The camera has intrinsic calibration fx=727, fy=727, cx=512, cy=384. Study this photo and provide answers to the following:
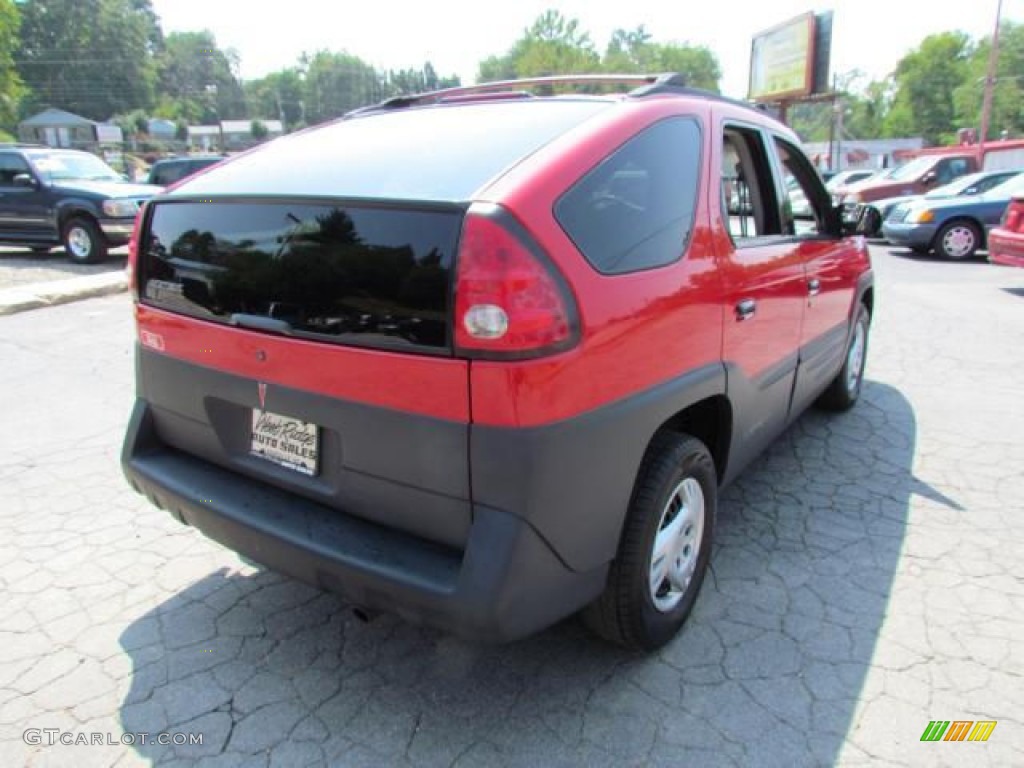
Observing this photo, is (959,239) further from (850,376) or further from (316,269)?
(316,269)

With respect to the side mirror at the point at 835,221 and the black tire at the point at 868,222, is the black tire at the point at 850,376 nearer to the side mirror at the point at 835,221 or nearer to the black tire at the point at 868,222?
the black tire at the point at 868,222

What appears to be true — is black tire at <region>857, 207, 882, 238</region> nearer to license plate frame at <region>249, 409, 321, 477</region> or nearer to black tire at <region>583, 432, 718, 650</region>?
black tire at <region>583, 432, 718, 650</region>

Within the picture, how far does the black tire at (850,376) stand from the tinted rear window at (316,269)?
3496 millimetres

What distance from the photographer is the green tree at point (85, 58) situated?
302ft

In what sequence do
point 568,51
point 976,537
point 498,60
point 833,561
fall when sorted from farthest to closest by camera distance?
1. point 498,60
2. point 568,51
3. point 976,537
4. point 833,561

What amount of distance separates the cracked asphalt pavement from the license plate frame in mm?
736

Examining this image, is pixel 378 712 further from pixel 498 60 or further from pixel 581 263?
pixel 498 60

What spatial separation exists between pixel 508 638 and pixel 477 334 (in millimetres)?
794

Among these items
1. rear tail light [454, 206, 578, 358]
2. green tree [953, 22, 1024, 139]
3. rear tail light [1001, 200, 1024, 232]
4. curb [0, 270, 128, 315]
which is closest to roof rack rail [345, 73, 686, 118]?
rear tail light [454, 206, 578, 358]

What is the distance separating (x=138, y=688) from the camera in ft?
7.71

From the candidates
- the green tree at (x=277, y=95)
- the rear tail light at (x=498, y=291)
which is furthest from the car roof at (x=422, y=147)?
the green tree at (x=277, y=95)

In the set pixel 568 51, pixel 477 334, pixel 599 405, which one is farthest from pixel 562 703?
pixel 568 51

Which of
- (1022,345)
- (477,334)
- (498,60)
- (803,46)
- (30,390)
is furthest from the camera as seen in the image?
(498,60)

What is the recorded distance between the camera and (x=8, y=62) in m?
35.3
